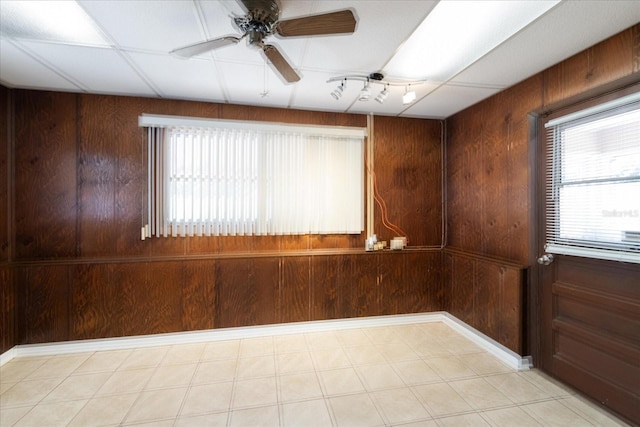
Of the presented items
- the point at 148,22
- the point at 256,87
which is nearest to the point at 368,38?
the point at 256,87

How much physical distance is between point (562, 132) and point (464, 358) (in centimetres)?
221

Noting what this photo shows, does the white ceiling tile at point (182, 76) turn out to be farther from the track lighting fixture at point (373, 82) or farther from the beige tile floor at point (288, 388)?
the beige tile floor at point (288, 388)

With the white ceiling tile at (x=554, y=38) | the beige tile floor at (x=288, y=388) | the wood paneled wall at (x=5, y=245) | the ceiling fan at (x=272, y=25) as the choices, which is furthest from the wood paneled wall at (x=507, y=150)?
the wood paneled wall at (x=5, y=245)

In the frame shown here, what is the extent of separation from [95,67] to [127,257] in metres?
1.82

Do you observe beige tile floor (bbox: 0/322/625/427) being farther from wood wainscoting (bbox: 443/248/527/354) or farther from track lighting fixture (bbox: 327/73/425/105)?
track lighting fixture (bbox: 327/73/425/105)

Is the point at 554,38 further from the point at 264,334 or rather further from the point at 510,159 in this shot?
the point at 264,334

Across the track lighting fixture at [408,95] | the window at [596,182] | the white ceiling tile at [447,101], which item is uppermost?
the white ceiling tile at [447,101]

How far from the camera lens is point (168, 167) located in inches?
116

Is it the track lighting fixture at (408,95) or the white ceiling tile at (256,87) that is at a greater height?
the white ceiling tile at (256,87)

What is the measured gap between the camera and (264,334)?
310 centimetres

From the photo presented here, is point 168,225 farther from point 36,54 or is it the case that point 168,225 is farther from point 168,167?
point 36,54

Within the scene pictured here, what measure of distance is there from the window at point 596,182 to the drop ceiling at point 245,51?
56 centimetres

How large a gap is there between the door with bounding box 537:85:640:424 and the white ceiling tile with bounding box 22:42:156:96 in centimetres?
371

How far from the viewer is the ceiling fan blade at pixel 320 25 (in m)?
1.40
